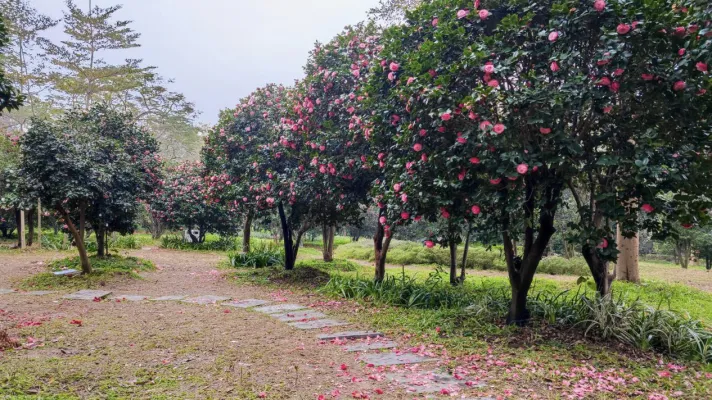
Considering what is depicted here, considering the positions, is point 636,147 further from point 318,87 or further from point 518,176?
point 318,87

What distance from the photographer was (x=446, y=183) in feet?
14.0

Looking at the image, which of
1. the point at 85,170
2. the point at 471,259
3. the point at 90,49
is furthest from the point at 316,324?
the point at 90,49

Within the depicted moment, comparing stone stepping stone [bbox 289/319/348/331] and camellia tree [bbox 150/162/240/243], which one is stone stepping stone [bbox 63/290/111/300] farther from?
camellia tree [bbox 150/162/240/243]

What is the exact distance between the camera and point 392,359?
3.78m

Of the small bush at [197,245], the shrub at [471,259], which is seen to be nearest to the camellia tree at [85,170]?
the small bush at [197,245]

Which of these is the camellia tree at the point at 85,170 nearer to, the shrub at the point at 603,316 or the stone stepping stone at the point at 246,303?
the stone stepping stone at the point at 246,303

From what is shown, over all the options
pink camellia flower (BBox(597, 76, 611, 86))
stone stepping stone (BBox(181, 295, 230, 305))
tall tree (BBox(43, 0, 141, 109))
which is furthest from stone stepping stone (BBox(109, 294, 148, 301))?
tall tree (BBox(43, 0, 141, 109))

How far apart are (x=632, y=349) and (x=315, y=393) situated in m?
3.00

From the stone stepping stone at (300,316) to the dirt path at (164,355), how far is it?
0.19m

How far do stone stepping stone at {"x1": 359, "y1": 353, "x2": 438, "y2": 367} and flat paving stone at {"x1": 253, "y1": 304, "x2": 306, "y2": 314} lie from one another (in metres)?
2.15

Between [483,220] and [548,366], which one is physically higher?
[483,220]

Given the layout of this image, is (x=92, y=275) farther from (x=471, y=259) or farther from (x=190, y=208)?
(x=471, y=259)

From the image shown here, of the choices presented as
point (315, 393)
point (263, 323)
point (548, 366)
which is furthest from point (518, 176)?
point (263, 323)

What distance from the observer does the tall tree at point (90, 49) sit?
20484 millimetres
